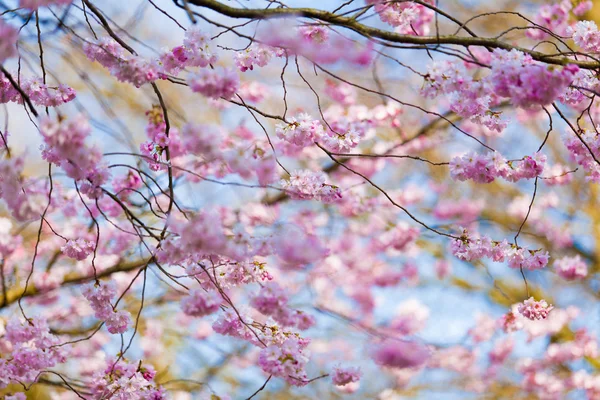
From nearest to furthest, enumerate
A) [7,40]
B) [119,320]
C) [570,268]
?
1. [7,40]
2. [119,320]
3. [570,268]

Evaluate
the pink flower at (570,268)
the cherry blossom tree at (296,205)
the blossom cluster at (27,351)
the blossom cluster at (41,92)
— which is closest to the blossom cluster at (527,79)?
the cherry blossom tree at (296,205)

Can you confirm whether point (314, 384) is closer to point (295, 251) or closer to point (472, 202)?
point (472, 202)

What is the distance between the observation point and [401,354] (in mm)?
3174

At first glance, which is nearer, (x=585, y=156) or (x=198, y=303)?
(x=198, y=303)

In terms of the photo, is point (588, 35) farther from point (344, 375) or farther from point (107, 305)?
point (107, 305)

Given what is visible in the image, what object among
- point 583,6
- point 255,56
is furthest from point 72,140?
point 583,6

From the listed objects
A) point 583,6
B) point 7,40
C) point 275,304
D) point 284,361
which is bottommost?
point 284,361

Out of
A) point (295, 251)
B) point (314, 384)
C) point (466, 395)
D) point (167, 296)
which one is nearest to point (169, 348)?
point (314, 384)

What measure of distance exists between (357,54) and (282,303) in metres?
1.34

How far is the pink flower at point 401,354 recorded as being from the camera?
3.15m

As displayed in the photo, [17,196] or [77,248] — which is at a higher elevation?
[77,248]

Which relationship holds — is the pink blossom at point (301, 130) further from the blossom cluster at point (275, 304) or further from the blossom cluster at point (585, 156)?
the blossom cluster at point (585, 156)

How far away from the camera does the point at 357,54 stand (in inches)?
118

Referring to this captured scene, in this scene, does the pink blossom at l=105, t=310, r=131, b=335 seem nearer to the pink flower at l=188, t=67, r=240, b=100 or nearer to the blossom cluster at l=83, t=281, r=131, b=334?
the blossom cluster at l=83, t=281, r=131, b=334
